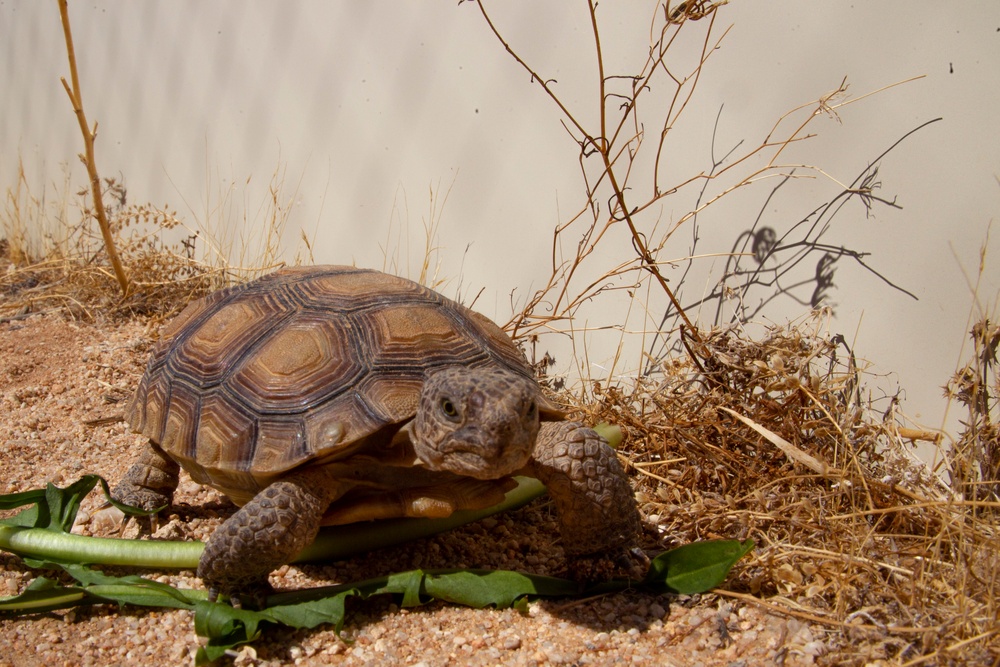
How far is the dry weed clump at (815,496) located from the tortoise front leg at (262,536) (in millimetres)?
1058

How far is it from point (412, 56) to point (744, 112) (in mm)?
1628

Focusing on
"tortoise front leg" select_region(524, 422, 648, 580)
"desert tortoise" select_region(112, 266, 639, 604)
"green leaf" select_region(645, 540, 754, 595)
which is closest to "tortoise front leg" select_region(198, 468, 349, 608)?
"desert tortoise" select_region(112, 266, 639, 604)

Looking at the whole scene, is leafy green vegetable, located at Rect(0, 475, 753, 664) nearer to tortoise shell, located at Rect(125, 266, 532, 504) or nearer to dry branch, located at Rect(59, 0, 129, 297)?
tortoise shell, located at Rect(125, 266, 532, 504)

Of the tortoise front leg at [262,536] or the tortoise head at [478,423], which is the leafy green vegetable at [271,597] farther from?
the tortoise head at [478,423]

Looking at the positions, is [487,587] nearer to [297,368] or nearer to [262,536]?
[262,536]

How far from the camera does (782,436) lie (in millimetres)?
2477

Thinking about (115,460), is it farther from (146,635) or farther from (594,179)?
(594,179)

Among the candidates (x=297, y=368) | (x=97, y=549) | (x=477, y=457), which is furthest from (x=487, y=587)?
(x=97, y=549)

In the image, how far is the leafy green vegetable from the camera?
1.83 meters

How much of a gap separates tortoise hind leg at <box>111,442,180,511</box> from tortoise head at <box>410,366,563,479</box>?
1.12 meters

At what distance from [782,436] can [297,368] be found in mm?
1558

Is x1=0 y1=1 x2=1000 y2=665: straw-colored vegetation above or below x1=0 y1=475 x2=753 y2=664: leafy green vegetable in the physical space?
above

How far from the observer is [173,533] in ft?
7.89

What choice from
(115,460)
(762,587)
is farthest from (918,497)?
(115,460)
